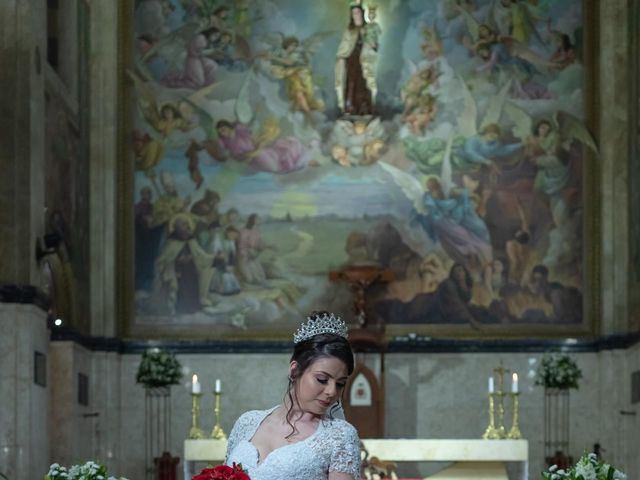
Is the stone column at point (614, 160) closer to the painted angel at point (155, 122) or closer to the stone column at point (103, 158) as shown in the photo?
the painted angel at point (155, 122)

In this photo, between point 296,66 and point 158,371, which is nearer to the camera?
point 158,371

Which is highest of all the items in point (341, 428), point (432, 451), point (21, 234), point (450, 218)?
point (450, 218)

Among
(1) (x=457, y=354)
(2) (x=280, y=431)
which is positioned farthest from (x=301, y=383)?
(1) (x=457, y=354)

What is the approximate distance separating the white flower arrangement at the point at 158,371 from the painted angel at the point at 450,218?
4.92 meters

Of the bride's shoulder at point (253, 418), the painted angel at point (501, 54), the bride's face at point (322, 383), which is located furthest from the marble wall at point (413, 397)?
A: the bride's face at point (322, 383)

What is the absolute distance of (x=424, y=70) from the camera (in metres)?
28.6

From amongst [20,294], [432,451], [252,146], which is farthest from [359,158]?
[20,294]

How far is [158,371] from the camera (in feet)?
86.4

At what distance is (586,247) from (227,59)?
6.87 metres

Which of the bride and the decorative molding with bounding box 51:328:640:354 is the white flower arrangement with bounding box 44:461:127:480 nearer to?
the bride

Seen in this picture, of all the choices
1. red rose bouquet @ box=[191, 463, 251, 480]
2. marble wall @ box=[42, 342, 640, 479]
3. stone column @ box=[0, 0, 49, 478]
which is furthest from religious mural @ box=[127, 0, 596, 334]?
red rose bouquet @ box=[191, 463, 251, 480]

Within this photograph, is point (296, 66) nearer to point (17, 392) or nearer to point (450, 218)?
point (450, 218)

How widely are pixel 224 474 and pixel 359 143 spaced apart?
21897mm

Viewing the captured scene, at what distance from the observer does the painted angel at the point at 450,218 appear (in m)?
28.4
